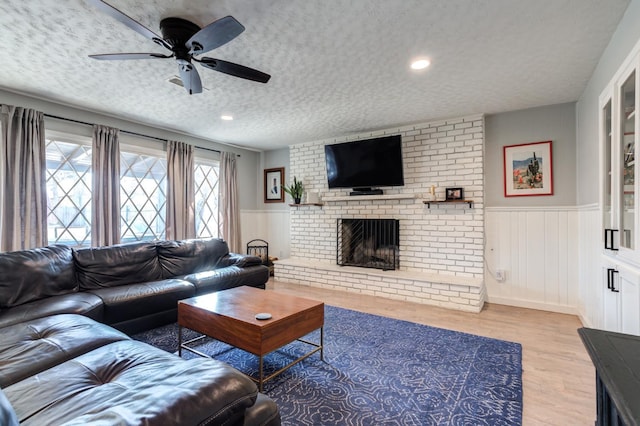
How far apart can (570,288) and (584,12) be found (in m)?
2.77

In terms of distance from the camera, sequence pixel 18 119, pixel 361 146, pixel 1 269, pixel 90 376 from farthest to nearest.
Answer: pixel 361 146 → pixel 18 119 → pixel 1 269 → pixel 90 376

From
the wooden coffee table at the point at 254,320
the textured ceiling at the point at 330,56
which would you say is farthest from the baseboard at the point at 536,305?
the wooden coffee table at the point at 254,320

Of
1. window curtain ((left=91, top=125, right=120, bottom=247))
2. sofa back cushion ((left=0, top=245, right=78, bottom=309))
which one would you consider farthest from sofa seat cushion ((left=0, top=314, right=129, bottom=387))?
window curtain ((left=91, top=125, right=120, bottom=247))

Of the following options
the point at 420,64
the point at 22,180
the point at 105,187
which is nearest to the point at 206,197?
the point at 105,187

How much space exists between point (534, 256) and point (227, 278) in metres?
3.51

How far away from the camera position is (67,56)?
7.91ft

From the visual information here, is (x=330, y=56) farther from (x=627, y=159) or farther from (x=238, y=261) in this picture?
(x=238, y=261)

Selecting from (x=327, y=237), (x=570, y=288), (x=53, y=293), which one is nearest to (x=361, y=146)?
(x=327, y=237)

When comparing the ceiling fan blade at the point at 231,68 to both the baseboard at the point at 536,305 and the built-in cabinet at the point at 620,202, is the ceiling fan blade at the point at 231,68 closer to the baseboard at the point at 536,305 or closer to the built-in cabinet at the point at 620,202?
the built-in cabinet at the point at 620,202

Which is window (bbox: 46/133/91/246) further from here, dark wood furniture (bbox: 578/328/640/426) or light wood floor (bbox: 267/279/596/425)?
dark wood furniture (bbox: 578/328/640/426)

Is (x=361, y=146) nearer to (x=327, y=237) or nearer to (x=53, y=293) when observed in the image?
(x=327, y=237)

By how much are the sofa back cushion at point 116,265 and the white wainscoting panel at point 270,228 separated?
2318 mm

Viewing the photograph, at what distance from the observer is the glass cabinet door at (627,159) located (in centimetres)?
172

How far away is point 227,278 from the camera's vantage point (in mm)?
3479
